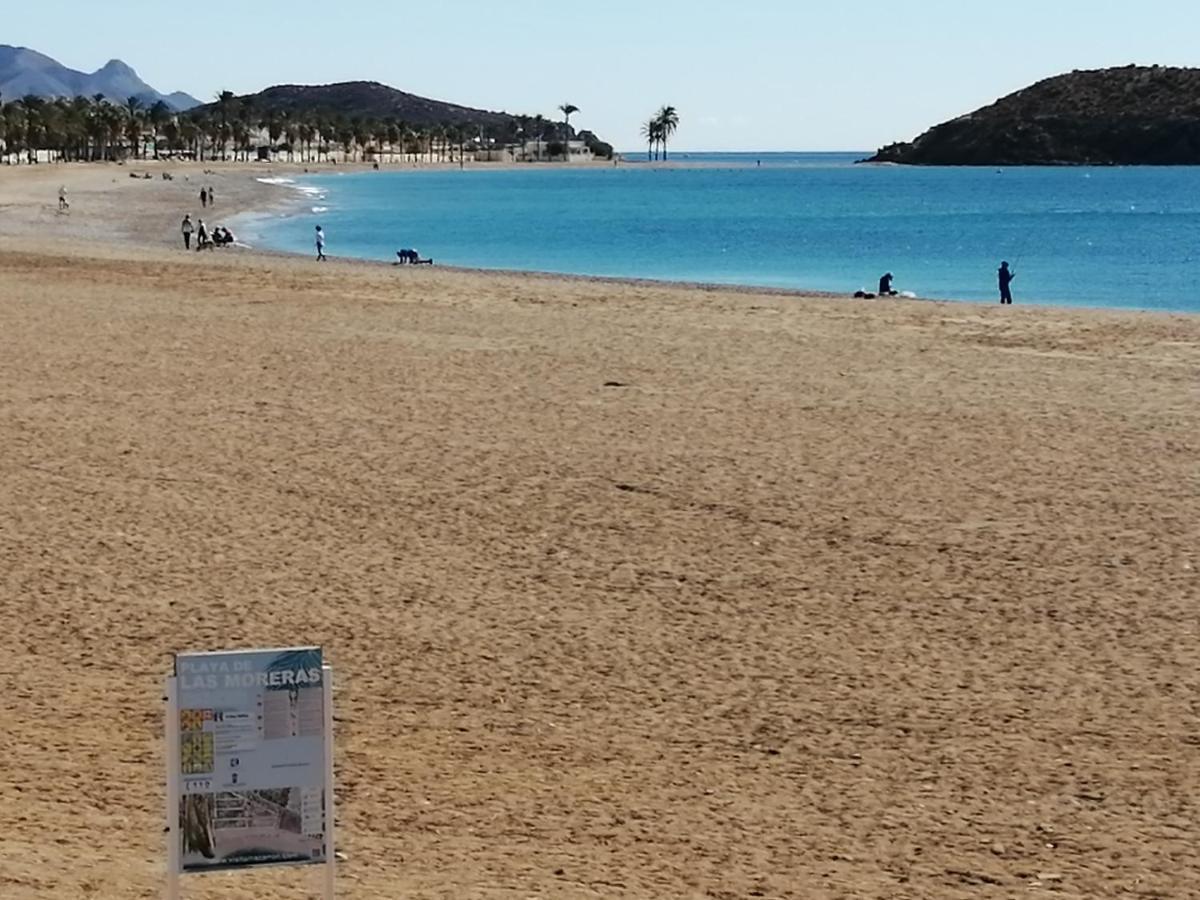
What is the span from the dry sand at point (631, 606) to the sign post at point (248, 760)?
1.38 meters

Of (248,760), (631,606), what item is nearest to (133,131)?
(631,606)

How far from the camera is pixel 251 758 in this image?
5.16 m

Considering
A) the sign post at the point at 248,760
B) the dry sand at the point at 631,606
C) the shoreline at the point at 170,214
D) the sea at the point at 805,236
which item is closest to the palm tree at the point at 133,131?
the shoreline at the point at 170,214

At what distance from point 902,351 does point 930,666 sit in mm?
14017

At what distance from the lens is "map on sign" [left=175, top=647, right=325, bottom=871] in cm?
509

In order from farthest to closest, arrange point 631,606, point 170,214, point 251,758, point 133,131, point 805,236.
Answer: point 133,131, point 805,236, point 170,214, point 631,606, point 251,758

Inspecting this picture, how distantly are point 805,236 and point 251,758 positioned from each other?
236 feet

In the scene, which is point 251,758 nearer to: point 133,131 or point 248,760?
point 248,760

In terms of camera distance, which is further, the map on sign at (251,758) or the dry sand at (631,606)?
the dry sand at (631,606)

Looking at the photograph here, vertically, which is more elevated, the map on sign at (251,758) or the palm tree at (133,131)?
the palm tree at (133,131)

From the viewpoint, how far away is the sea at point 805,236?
49.6m

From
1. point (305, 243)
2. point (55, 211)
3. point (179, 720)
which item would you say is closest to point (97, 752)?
point (179, 720)

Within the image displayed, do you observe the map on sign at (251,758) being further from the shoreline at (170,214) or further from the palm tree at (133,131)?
the palm tree at (133,131)

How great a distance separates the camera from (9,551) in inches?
469
